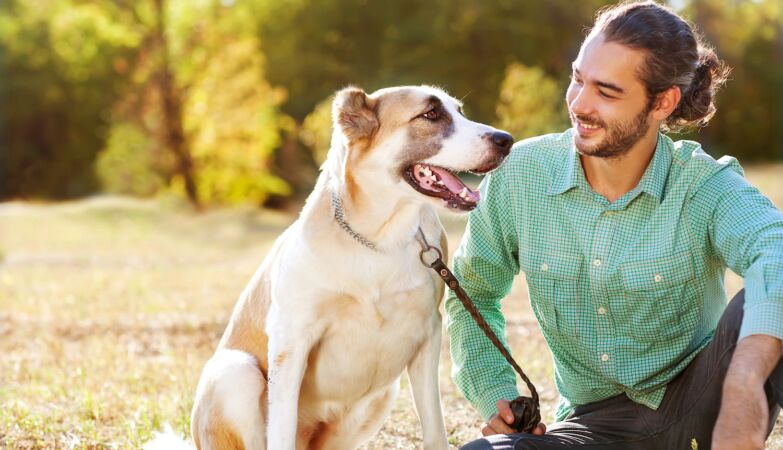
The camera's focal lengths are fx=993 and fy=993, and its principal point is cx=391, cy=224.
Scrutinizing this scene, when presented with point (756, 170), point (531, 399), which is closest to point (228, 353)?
point (531, 399)

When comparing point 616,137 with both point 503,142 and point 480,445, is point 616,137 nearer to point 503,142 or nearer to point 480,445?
point 503,142

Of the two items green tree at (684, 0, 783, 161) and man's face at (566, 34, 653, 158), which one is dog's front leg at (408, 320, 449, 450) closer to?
man's face at (566, 34, 653, 158)

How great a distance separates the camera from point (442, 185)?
3395mm

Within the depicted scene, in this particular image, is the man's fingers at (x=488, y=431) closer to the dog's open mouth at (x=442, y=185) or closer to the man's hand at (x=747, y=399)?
the dog's open mouth at (x=442, y=185)

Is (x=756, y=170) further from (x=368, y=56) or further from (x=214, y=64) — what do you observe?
(x=214, y=64)

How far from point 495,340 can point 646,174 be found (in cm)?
72

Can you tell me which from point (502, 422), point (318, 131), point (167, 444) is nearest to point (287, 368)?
point (167, 444)

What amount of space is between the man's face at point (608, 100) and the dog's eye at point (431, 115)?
56cm

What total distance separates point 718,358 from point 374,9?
23.9 m

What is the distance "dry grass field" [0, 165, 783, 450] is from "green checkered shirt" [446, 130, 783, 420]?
0.84 m

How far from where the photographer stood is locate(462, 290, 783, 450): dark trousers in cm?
289

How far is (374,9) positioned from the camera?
26.0 m

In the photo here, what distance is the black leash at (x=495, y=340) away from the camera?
10.3 feet

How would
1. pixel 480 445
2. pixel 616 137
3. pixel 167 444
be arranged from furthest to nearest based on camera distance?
1. pixel 167 444
2. pixel 616 137
3. pixel 480 445
